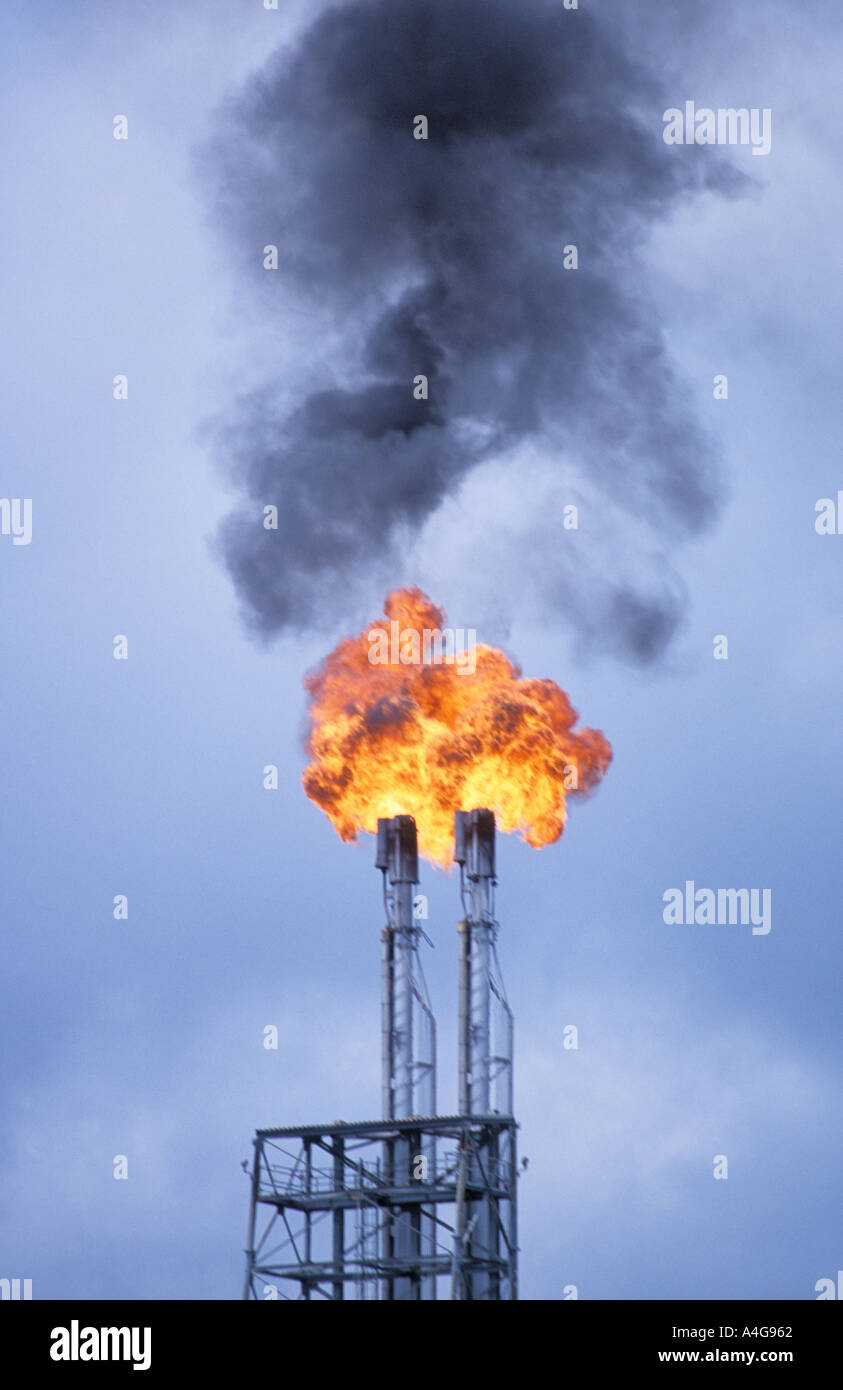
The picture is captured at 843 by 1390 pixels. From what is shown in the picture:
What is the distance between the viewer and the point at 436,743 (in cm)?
9294

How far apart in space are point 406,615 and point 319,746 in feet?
19.9

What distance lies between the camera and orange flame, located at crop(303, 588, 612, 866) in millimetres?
92438

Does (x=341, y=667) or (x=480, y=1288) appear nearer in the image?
(x=480, y=1288)

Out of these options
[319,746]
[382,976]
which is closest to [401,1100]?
[382,976]

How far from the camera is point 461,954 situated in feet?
300

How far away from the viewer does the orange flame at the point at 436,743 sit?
9244 cm

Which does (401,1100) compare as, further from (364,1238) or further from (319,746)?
(319,746)

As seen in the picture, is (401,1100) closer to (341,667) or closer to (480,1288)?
(480,1288)
